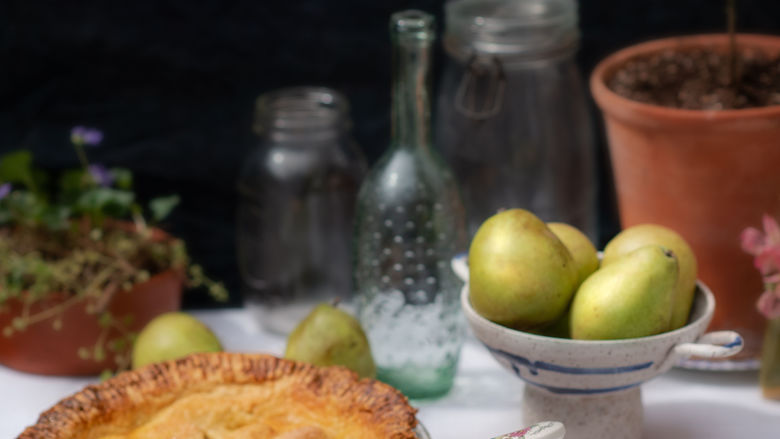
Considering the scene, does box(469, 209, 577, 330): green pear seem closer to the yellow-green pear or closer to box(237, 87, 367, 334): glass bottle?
the yellow-green pear

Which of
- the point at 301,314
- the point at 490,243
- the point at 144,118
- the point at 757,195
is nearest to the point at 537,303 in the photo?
the point at 490,243

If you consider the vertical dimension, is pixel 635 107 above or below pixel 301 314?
above

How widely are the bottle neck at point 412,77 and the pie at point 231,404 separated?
9.5 inches

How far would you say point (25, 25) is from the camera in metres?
1.26

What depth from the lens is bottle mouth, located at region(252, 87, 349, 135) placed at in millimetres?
1084

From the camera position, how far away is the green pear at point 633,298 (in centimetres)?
73

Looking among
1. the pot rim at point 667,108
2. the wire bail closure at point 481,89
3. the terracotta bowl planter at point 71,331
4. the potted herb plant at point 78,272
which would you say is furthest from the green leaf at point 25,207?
the pot rim at point 667,108

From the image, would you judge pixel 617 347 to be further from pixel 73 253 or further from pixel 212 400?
pixel 73 253

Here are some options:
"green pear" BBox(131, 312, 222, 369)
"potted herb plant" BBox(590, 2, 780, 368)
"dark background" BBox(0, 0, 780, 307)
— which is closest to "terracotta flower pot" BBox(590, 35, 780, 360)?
"potted herb plant" BBox(590, 2, 780, 368)

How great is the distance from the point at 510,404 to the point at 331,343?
190mm

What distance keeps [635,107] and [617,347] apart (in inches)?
11.4

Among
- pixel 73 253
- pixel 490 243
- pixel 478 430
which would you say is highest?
pixel 490 243

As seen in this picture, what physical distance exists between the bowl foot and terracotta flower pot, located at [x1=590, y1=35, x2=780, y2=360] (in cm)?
21

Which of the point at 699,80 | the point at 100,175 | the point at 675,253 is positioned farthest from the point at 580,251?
the point at 100,175
